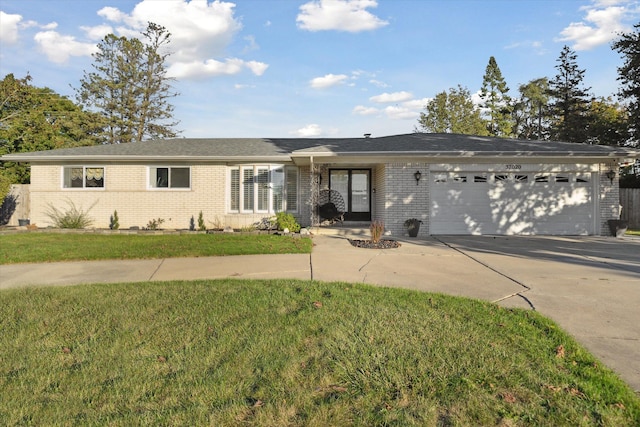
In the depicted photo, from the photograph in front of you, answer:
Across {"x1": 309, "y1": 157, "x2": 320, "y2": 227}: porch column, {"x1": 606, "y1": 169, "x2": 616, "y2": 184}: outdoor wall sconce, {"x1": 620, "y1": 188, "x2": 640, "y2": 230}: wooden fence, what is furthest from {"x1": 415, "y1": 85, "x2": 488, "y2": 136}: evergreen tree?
{"x1": 309, "y1": 157, "x2": 320, "y2": 227}: porch column

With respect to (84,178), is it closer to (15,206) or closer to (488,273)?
(15,206)

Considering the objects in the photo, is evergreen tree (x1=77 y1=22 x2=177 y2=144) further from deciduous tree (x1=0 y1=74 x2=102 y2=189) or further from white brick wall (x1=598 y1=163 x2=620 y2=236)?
white brick wall (x1=598 y1=163 x2=620 y2=236)

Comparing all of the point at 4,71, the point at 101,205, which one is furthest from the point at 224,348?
the point at 4,71

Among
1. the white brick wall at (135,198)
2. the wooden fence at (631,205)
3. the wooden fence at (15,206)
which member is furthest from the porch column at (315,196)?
the wooden fence at (631,205)

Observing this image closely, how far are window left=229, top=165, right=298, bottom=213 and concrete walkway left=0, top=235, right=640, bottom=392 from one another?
4.39 metres

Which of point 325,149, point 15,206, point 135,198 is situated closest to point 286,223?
point 325,149

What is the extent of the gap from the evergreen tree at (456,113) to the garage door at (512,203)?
23.6 m

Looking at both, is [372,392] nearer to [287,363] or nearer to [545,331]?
[287,363]

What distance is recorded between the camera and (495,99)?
121 feet

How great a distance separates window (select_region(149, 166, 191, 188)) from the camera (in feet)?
46.5

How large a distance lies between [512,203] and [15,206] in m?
19.9

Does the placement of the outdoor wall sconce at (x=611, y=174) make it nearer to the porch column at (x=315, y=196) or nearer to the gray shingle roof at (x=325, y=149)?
the gray shingle roof at (x=325, y=149)

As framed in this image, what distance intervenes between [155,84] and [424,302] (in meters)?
32.1

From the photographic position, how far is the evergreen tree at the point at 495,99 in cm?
3669
